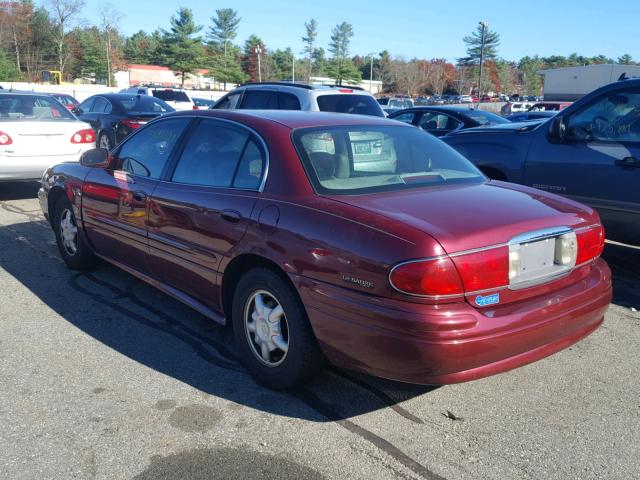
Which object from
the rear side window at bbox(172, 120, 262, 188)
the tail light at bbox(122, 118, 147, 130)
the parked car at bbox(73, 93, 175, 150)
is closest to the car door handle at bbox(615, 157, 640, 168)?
the rear side window at bbox(172, 120, 262, 188)

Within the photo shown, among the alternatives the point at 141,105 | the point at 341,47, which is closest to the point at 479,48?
the point at 341,47

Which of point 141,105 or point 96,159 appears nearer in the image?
point 96,159

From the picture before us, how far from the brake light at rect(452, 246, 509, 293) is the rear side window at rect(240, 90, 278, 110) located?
6.90m

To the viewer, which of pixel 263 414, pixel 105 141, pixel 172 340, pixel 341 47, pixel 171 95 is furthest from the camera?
pixel 341 47

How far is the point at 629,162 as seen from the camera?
17.5ft

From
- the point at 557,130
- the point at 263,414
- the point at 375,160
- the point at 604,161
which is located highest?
the point at 557,130

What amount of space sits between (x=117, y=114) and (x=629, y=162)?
1167 centimetres

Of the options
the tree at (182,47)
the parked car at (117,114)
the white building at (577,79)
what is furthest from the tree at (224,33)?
the parked car at (117,114)

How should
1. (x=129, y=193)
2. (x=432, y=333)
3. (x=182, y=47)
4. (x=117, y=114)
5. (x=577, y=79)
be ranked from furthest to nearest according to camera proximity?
1. (x=182, y=47)
2. (x=577, y=79)
3. (x=117, y=114)
4. (x=129, y=193)
5. (x=432, y=333)

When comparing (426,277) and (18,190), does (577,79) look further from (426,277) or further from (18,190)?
(426,277)

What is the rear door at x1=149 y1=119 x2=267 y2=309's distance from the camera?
369cm

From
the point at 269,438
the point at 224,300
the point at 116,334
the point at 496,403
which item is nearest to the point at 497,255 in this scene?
the point at 496,403

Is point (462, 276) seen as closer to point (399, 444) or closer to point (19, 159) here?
point (399, 444)

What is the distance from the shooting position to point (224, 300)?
3850mm
